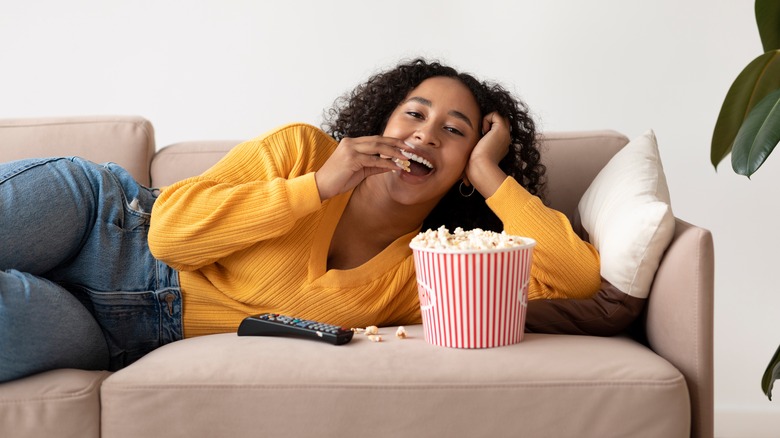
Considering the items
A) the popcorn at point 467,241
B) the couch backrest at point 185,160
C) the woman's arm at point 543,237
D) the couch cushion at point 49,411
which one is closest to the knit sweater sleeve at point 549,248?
the woman's arm at point 543,237

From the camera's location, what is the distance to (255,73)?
271cm

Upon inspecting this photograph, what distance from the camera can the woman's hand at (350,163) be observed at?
172 cm

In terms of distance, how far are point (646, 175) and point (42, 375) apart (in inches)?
51.0

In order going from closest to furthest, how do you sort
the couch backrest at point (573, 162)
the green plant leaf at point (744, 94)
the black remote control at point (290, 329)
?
1. the black remote control at point (290, 329)
2. the green plant leaf at point (744, 94)
3. the couch backrest at point (573, 162)

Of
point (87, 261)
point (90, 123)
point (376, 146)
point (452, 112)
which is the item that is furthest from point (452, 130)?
point (90, 123)

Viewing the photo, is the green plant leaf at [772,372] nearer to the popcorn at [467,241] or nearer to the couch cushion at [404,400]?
the couch cushion at [404,400]

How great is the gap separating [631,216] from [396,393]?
0.63 metres

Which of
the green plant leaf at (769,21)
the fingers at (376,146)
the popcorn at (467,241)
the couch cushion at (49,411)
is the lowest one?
the couch cushion at (49,411)

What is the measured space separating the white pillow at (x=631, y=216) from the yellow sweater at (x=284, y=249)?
0.08 m

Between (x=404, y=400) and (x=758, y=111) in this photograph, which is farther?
(x=758, y=111)

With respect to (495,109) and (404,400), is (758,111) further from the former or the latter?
(404,400)

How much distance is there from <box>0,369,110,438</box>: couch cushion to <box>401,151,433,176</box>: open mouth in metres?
0.81

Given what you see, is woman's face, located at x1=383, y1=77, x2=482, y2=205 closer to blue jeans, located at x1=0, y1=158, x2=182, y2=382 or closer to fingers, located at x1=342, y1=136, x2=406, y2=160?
fingers, located at x1=342, y1=136, x2=406, y2=160

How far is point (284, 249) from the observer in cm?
181
